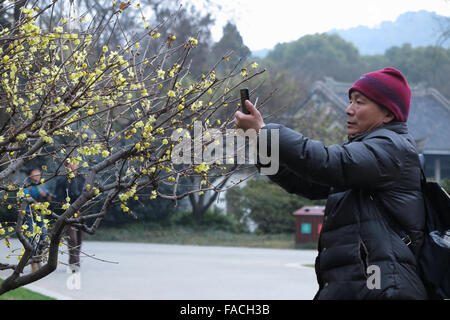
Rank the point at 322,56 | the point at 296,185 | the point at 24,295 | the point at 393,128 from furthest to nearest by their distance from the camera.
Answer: the point at 322,56, the point at 24,295, the point at 296,185, the point at 393,128

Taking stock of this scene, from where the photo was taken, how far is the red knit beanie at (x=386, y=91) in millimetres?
2873

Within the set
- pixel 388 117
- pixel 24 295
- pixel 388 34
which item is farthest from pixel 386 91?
pixel 388 34

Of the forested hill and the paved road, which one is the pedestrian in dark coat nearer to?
the paved road

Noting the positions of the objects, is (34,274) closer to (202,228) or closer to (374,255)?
(374,255)

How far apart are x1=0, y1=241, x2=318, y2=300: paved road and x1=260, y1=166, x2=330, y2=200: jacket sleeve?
400 cm

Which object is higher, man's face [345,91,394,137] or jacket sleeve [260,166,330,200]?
man's face [345,91,394,137]

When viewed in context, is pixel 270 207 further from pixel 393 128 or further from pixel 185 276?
pixel 393 128

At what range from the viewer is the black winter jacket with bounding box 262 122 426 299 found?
2.55m

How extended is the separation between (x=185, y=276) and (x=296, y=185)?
8.62 meters

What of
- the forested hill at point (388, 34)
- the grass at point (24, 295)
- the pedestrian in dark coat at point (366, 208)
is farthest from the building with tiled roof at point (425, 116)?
the forested hill at point (388, 34)

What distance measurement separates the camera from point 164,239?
20.5 meters

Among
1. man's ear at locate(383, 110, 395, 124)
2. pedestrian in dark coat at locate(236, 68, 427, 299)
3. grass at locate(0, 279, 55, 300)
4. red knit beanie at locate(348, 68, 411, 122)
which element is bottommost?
grass at locate(0, 279, 55, 300)

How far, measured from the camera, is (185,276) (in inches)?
452

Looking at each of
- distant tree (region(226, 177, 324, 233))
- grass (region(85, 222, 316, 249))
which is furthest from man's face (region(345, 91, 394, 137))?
distant tree (region(226, 177, 324, 233))
